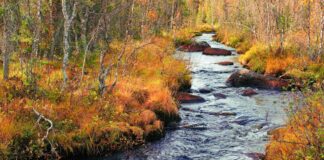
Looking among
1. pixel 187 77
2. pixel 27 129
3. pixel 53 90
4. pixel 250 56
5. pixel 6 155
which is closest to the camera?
pixel 6 155

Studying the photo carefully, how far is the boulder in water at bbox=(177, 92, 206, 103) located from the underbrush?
7953 millimetres

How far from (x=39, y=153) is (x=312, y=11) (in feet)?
82.1

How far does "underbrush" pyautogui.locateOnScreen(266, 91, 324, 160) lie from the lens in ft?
28.9

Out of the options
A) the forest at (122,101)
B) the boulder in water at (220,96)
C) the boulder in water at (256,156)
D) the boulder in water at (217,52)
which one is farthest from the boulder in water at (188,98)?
the boulder in water at (217,52)

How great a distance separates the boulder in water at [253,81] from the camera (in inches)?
906

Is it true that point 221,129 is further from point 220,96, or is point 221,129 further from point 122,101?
point 220,96

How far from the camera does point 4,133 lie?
11.0 meters

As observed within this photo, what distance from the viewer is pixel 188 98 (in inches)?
770

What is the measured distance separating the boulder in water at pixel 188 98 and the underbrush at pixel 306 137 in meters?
7.95

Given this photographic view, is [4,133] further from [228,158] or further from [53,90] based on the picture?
[228,158]

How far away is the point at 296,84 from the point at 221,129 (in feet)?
13.5

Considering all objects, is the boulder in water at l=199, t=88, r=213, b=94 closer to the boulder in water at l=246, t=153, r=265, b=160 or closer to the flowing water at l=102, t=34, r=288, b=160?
the flowing water at l=102, t=34, r=288, b=160

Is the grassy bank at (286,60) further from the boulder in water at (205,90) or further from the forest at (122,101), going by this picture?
the boulder in water at (205,90)

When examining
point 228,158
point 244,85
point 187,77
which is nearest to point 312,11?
point 244,85
